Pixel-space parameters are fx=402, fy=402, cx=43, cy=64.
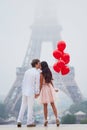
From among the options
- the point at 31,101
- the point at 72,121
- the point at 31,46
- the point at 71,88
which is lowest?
the point at 72,121

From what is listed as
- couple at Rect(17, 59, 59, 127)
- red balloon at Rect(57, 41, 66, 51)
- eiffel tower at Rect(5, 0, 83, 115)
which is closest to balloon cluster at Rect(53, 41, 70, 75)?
red balloon at Rect(57, 41, 66, 51)

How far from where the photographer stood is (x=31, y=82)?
538cm

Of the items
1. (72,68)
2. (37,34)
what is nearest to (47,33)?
(37,34)

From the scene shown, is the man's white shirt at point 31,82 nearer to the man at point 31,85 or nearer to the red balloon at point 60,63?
the man at point 31,85

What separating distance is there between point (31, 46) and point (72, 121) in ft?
11.3

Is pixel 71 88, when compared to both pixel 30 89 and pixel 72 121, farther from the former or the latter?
pixel 30 89

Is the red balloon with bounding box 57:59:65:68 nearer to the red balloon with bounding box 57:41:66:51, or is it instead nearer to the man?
the red balloon with bounding box 57:41:66:51

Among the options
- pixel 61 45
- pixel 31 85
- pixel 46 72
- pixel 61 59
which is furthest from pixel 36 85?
pixel 61 59

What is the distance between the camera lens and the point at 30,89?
535cm

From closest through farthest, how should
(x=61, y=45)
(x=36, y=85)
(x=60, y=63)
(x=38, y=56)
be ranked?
(x=36, y=85) < (x=61, y=45) < (x=60, y=63) < (x=38, y=56)

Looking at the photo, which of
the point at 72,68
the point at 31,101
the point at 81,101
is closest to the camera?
the point at 31,101

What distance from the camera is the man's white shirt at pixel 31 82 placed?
536cm

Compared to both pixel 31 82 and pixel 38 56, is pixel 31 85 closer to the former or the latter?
pixel 31 82

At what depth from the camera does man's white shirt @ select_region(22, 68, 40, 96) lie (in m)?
5.36
